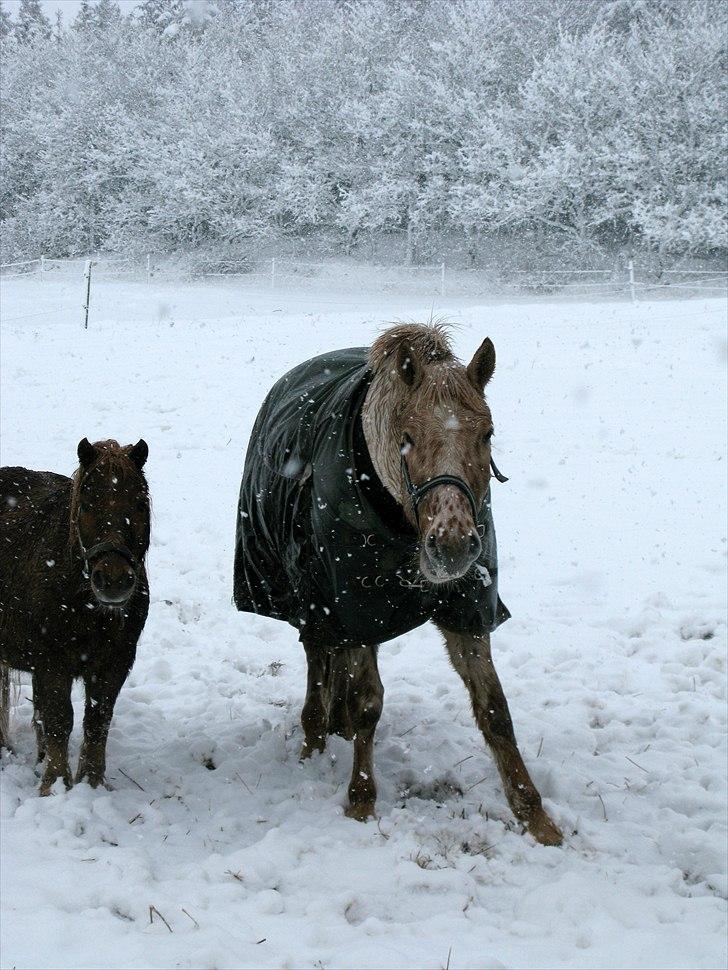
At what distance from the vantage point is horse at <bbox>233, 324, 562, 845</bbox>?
3.20 meters

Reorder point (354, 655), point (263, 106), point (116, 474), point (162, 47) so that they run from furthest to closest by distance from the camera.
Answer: point (162, 47)
point (263, 106)
point (354, 655)
point (116, 474)

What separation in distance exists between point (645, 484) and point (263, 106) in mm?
34979

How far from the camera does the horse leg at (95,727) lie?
3953 millimetres

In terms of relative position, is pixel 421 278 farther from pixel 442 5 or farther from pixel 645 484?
pixel 645 484

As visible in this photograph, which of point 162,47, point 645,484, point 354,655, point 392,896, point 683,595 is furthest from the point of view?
point 162,47

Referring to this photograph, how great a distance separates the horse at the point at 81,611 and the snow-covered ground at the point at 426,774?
0.94 feet

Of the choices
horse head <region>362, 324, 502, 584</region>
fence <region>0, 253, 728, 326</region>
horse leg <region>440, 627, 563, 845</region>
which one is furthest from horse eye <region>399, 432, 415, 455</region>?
fence <region>0, 253, 728, 326</region>

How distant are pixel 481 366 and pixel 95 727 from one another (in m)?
2.45

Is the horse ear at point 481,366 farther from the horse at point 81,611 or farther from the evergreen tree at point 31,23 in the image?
the evergreen tree at point 31,23

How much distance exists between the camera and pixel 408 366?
339cm

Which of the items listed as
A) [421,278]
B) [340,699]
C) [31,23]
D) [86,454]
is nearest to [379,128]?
[421,278]

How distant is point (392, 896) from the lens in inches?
127

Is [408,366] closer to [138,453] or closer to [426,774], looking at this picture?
[138,453]

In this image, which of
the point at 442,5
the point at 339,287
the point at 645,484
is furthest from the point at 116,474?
the point at 442,5
